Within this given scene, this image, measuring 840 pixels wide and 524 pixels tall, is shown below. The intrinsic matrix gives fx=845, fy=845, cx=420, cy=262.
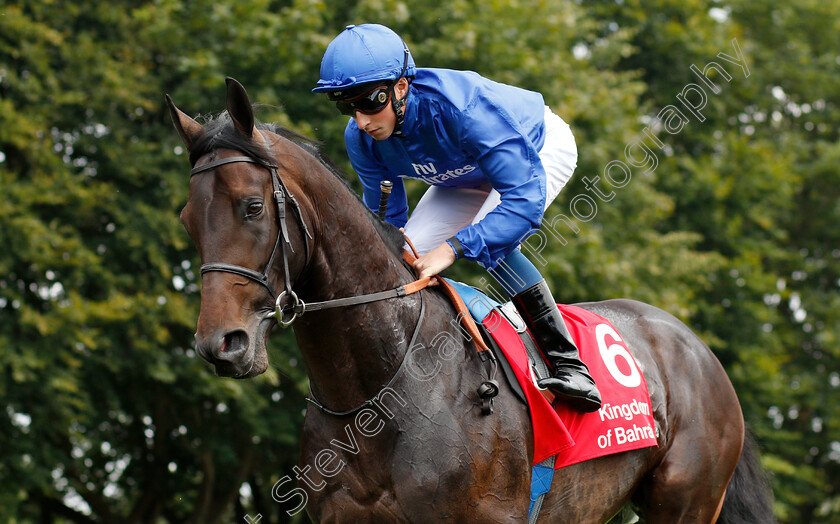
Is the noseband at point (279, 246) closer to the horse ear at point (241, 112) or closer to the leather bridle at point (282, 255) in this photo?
the leather bridle at point (282, 255)

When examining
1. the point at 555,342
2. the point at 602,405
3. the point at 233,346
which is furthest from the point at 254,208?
the point at 602,405

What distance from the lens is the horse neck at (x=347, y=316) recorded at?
331 centimetres

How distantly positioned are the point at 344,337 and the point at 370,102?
995 mm

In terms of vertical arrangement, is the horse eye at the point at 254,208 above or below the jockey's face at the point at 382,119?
above

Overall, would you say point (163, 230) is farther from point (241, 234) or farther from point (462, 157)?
→ point (241, 234)

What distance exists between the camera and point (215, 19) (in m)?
11.8

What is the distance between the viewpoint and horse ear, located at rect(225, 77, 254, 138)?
9.96ft

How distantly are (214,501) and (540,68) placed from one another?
28.7ft

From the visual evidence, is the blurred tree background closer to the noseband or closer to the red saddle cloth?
the red saddle cloth

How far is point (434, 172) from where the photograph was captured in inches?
158

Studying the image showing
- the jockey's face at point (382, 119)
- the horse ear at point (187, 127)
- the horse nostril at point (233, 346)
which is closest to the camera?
the horse nostril at point (233, 346)

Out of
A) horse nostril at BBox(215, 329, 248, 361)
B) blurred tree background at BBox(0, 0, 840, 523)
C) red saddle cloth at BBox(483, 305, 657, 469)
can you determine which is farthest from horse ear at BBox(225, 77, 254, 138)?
blurred tree background at BBox(0, 0, 840, 523)

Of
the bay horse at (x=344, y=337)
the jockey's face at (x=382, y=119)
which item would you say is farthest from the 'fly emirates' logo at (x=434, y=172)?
the bay horse at (x=344, y=337)

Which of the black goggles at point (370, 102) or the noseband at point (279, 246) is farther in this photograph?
the black goggles at point (370, 102)
